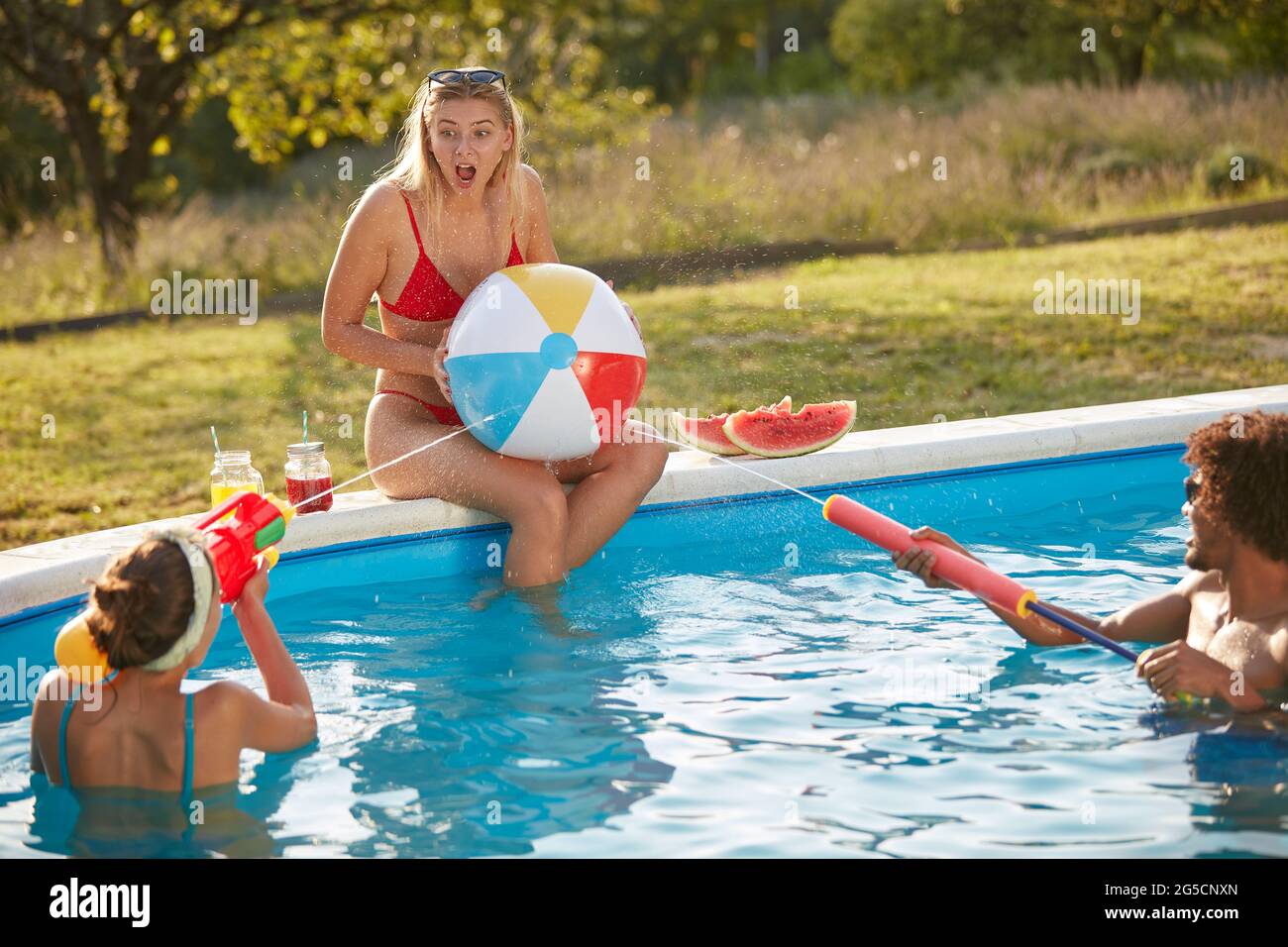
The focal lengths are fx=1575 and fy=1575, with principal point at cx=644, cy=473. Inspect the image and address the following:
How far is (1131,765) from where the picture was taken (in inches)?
165

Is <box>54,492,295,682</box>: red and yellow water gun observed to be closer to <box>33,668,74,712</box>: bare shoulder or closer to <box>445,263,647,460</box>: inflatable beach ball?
<box>33,668,74,712</box>: bare shoulder

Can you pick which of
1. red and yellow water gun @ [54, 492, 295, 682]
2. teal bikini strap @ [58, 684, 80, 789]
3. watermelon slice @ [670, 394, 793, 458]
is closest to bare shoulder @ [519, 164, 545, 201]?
watermelon slice @ [670, 394, 793, 458]

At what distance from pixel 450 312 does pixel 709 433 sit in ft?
4.48

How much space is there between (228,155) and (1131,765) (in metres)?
26.8

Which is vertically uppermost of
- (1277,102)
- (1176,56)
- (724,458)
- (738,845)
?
(1176,56)

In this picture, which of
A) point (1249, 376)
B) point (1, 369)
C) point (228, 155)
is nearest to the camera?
point (1249, 376)

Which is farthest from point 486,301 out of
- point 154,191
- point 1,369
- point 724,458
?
point 154,191

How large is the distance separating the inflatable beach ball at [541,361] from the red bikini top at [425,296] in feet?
1.35

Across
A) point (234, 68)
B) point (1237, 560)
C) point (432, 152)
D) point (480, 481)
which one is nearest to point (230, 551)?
point (480, 481)

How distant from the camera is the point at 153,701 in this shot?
12.9ft

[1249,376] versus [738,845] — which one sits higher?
[1249,376]

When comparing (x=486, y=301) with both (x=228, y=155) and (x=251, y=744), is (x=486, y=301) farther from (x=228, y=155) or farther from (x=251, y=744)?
(x=228, y=155)

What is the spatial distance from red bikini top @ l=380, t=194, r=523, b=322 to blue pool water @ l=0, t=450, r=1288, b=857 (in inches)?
35.7

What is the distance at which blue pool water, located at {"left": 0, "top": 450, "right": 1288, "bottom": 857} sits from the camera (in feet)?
12.9
